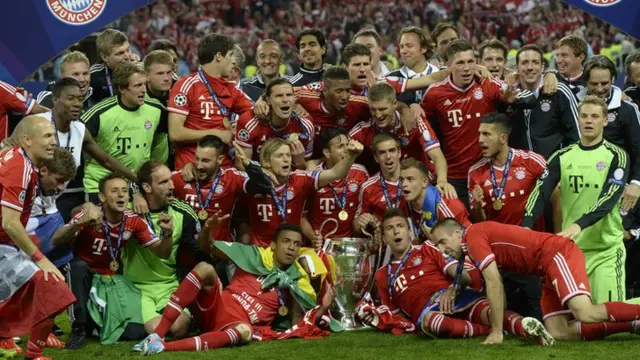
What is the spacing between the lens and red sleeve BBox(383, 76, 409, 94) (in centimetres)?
837

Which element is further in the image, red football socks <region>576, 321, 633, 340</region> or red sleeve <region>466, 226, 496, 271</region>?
red football socks <region>576, 321, 633, 340</region>

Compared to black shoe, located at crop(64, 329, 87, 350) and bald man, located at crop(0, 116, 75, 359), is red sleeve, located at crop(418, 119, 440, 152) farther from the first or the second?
bald man, located at crop(0, 116, 75, 359)

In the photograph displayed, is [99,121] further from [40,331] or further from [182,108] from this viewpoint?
[40,331]

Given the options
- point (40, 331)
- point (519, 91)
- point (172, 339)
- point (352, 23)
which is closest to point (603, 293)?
point (519, 91)

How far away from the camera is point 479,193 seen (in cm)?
763

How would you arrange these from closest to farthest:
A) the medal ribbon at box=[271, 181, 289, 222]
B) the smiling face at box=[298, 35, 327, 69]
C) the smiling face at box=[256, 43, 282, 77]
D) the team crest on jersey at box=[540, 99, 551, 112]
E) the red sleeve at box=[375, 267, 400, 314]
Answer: the red sleeve at box=[375, 267, 400, 314] → the medal ribbon at box=[271, 181, 289, 222] → the team crest on jersey at box=[540, 99, 551, 112] → the smiling face at box=[298, 35, 327, 69] → the smiling face at box=[256, 43, 282, 77]

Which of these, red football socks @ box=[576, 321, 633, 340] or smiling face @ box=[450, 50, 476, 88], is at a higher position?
smiling face @ box=[450, 50, 476, 88]

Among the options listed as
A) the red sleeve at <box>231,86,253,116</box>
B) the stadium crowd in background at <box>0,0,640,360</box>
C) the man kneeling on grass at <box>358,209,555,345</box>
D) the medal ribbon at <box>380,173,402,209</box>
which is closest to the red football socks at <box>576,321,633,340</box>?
the stadium crowd in background at <box>0,0,640,360</box>

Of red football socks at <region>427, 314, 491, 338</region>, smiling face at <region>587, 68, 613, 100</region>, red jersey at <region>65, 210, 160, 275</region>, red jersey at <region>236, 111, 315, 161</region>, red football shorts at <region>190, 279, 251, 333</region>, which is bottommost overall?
red football socks at <region>427, 314, 491, 338</region>

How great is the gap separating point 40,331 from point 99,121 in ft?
7.45

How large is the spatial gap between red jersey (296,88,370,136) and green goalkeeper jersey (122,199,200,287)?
4.62 ft

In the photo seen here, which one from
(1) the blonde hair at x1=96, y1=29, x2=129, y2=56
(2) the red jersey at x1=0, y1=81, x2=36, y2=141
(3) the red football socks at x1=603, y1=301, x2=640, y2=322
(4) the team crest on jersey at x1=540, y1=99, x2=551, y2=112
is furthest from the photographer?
(1) the blonde hair at x1=96, y1=29, x2=129, y2=56

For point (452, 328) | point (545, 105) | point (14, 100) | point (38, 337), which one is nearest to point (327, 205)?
point (452, 328)

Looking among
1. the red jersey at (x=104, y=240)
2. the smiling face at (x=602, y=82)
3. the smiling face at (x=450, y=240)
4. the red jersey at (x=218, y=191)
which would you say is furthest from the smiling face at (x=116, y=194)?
the smiling face at (x=602, y=82)
